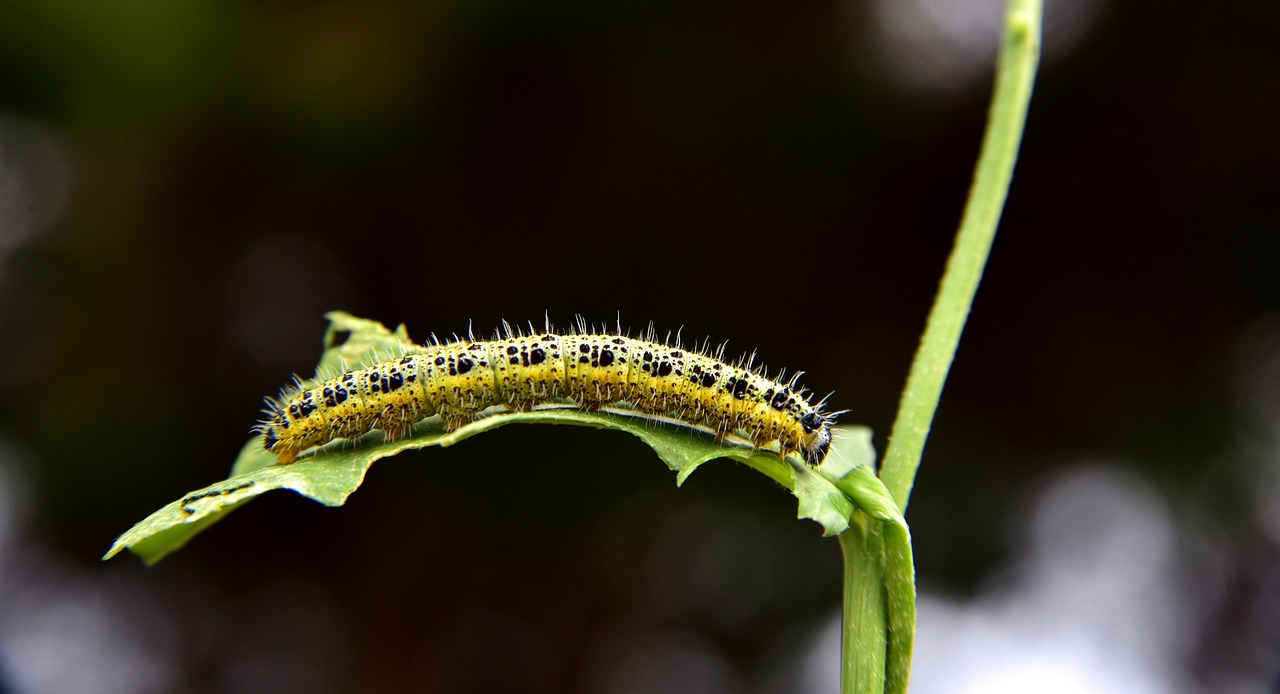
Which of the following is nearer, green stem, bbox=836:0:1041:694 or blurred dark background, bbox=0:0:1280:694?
green stem, bbox=836:0:1041:694

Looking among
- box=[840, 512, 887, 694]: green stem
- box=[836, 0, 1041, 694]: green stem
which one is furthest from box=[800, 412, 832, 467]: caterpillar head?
box=[840, 512, 887, 694]: green stem

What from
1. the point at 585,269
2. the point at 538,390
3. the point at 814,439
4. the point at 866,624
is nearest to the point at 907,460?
the point at 866,624

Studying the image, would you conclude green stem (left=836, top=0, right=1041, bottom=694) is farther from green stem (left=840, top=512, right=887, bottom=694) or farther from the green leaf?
Result: the green leaf

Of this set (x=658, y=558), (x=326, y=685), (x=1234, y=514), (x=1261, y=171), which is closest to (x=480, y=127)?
(x=658, y=558)

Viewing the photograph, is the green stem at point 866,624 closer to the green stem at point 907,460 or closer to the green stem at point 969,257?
the green stem at point 907,460

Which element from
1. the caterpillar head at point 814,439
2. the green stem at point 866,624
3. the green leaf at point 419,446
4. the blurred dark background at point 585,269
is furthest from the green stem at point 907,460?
the blurred dark background at point 585,269
